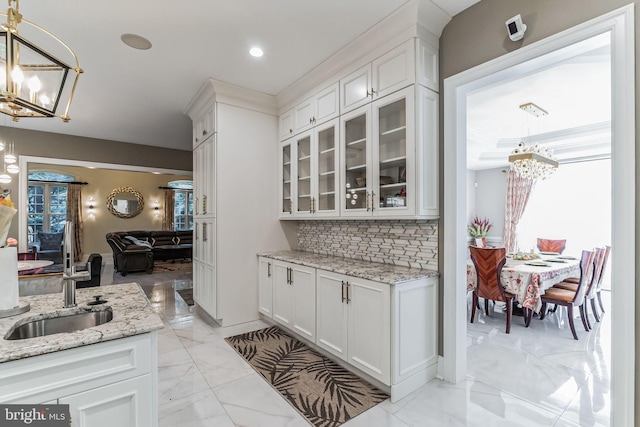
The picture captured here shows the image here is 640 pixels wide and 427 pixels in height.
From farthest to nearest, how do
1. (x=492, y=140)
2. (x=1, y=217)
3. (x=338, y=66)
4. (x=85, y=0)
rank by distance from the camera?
(x=492, y=140)
(x=338, y=66)
(x=85, y=0)
(x=1, y=217)

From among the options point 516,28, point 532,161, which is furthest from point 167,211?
point 516,28

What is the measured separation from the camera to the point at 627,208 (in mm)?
1590

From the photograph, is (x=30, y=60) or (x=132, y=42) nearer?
(x=132, y=42)

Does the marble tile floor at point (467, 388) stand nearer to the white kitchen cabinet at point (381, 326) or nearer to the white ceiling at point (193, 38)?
the white kitchen cabinet at point (381, 326)

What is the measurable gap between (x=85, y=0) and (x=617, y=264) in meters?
3.81

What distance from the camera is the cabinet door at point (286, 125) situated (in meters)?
3.78

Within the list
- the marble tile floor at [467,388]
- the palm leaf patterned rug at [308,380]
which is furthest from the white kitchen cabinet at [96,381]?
the palm leaf patterned rug at [308,380]

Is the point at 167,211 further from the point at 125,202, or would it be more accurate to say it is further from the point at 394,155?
the point at 394,155

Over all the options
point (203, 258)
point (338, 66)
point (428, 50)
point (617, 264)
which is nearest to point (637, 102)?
point (617, 264)

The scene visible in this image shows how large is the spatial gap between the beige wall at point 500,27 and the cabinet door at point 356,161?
0.64m

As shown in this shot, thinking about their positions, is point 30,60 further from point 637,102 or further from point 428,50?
point 637,102

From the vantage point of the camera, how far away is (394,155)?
2541 millimetres

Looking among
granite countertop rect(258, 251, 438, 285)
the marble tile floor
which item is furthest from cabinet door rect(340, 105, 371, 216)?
the marble tile floor

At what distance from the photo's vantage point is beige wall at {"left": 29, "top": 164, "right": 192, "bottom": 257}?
9.54 m
